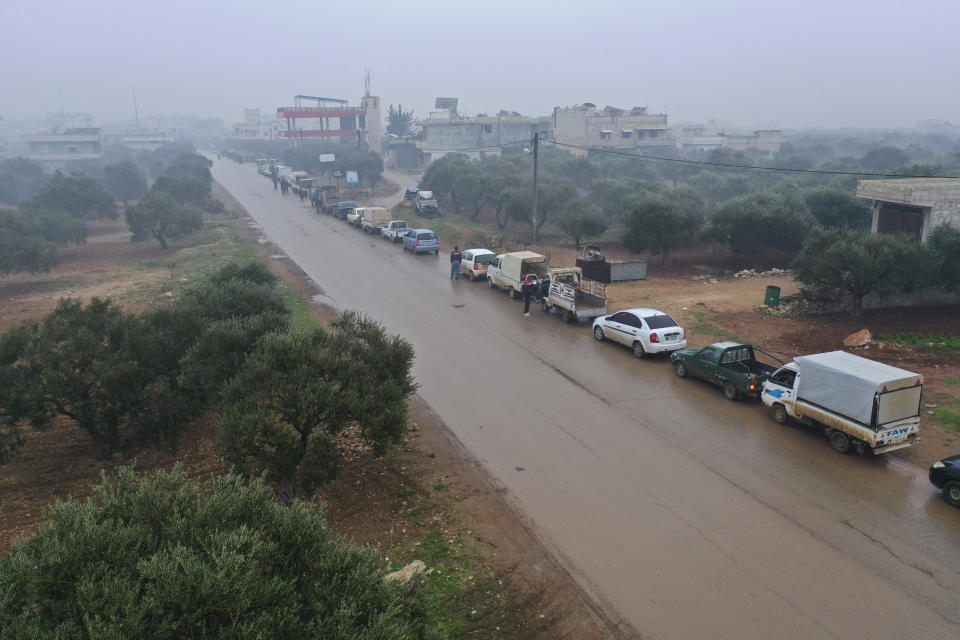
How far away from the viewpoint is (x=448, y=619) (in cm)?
833

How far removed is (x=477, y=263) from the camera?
101 ft

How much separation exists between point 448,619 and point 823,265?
18069mm

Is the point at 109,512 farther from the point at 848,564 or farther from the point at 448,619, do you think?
the point at 848,564

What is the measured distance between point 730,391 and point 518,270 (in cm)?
1233

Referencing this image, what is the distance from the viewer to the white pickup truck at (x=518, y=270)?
26391 millimetres

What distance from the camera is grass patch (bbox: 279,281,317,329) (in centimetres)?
2349

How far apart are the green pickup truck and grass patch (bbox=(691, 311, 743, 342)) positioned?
4196 millimetres

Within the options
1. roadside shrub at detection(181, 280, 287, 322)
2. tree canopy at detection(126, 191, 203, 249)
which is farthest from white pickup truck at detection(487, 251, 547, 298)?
tree canopy at detection(126, 191, 203, 249)

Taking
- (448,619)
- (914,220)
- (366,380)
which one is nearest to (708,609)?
(448,619)

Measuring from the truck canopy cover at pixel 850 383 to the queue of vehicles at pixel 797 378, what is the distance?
0.6 inches

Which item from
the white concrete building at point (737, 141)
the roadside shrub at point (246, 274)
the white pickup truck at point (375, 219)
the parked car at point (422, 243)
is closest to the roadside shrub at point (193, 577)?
the roadside shrub at point (246, 274)

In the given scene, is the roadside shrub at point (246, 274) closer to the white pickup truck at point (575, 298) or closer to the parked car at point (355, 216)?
the white pickup truck at point (575, 298)

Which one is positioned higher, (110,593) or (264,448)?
(110,593)

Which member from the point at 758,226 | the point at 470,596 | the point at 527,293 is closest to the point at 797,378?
the point at 470,596
